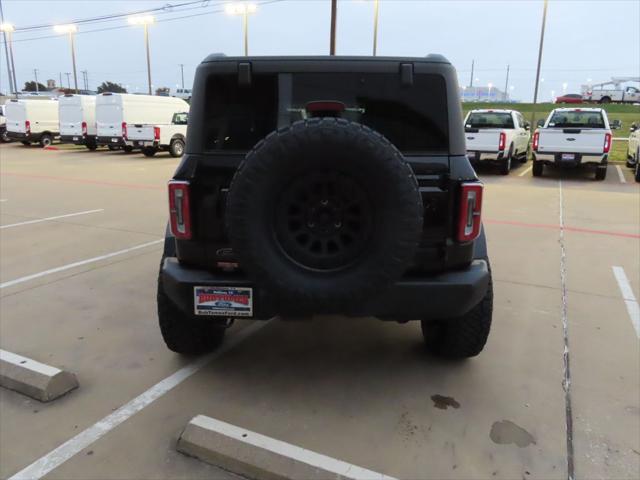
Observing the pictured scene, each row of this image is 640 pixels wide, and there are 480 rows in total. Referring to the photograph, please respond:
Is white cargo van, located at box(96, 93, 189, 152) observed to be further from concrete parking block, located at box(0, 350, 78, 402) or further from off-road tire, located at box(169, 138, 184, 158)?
concrete parking block, located at box(0, 350, 78, 402)

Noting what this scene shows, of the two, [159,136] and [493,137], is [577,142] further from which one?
[159,136]

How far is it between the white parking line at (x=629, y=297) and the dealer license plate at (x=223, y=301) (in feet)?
10.5

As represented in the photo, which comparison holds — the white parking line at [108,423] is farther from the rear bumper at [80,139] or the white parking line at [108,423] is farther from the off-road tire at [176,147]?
the rear bumper at [80,139]

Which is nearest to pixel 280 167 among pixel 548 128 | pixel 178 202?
pixel 178 202

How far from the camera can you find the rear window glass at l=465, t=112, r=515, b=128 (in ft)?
49.6

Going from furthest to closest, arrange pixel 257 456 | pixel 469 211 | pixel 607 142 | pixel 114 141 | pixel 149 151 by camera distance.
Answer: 1. pixel 114 141
2. pixel 149 151
3. pixel 607 142
4. pixel 469 211
5. pixel 257 456

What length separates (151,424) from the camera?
112 inches

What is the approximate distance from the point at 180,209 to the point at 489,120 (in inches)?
555

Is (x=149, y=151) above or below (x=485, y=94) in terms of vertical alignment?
below

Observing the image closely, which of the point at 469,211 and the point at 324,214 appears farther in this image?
the point at 469,211

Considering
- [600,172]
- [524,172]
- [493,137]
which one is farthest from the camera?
[524,172]

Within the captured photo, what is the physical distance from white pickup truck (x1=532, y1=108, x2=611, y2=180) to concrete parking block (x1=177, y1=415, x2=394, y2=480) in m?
13.1

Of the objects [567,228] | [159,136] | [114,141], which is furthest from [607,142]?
[114,141]

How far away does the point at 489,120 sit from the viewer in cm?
1527
